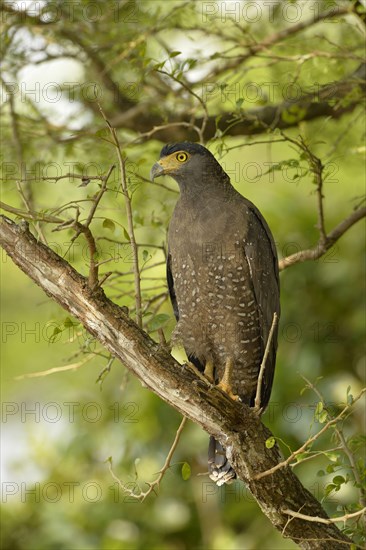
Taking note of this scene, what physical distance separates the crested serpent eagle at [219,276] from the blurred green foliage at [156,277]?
242 mm

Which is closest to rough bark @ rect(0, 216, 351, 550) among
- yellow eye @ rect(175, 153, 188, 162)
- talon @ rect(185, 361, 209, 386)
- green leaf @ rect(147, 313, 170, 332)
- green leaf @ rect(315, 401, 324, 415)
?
talon @ rect(185, 361, 209, 386)

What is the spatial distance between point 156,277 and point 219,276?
96.1 inches

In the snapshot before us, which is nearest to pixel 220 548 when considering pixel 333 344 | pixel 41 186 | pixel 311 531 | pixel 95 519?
pixel 95 519

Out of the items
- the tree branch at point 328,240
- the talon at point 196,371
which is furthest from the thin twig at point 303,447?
the tree branch at point 328,240

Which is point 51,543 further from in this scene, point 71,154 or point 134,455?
point 71,154

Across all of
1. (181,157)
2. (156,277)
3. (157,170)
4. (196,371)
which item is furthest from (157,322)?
(156,277)

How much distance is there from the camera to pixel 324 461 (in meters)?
6.43

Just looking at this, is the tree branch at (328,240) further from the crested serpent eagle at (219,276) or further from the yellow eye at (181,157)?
the yellow eye at (181,157)

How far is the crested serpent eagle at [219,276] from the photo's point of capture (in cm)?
457

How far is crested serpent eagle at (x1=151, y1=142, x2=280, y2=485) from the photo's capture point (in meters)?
4.57

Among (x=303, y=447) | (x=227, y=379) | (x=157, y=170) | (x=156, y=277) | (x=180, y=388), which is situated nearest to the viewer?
(x=303, y=447)

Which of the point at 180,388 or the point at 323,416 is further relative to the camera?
the point at 180,388

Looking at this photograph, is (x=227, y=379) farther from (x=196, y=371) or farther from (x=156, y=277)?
(x=156, y=277)

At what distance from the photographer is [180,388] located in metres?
3.56
